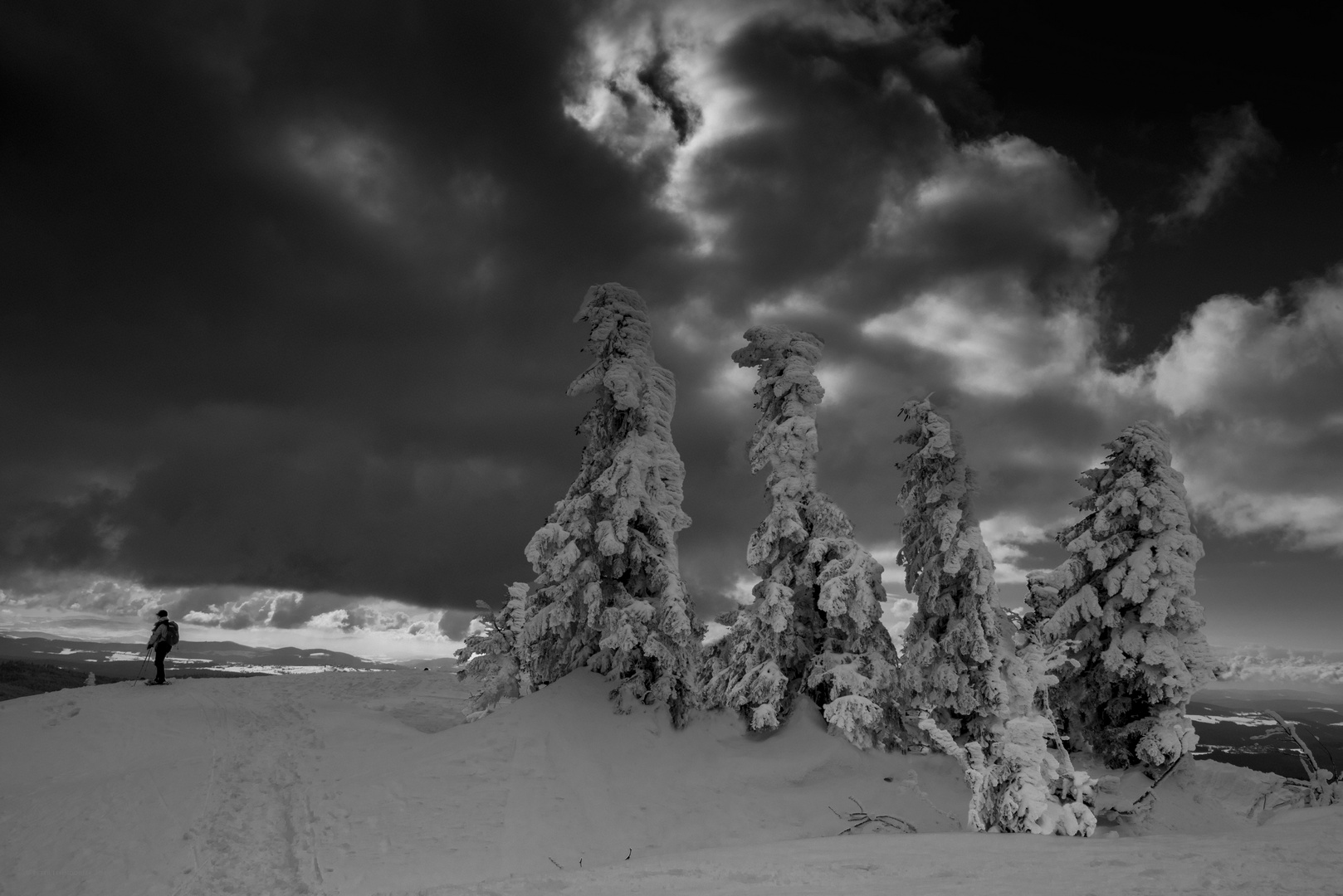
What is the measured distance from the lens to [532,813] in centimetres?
1614

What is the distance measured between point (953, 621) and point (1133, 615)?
23.5ft

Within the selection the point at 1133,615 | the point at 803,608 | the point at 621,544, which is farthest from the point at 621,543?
the point at 1133,615

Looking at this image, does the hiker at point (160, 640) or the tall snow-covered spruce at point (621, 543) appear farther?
the hiker at point (160, 640)

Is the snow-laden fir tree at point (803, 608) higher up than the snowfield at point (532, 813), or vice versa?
the snow-laden fir tree at point (803, 608)

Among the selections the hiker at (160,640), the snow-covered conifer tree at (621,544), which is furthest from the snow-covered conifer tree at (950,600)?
the hiker at (160,640)

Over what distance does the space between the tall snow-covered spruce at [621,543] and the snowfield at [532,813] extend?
3.97 feet

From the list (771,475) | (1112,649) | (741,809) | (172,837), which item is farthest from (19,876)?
(1112,649)

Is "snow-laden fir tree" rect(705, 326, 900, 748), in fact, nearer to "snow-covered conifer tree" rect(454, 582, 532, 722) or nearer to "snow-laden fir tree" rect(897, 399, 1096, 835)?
"snow-laden fir tree" rect(897, 399, 1096, 835)

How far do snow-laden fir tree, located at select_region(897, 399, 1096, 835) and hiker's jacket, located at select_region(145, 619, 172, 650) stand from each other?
25.8 meters

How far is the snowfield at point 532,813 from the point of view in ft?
24.1

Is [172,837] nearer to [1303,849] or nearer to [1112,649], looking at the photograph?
[1303,849]

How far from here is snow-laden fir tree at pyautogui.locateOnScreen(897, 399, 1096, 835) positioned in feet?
71.4

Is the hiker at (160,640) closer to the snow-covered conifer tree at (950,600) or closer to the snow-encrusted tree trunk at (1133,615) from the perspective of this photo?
the snow-covered conifer tree at (950,600)

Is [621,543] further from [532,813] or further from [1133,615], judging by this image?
[1133,615]
